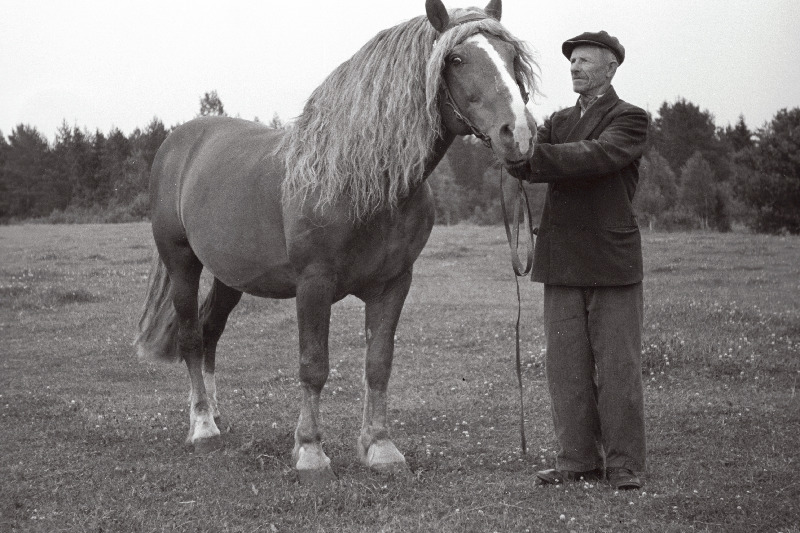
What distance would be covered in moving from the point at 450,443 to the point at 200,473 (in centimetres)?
193

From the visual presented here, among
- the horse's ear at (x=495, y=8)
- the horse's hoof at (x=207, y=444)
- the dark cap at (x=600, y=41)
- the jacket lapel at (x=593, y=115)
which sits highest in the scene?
the horse's ear at (x=495, y=8)

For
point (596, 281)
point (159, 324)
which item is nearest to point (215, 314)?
point (159, 324)

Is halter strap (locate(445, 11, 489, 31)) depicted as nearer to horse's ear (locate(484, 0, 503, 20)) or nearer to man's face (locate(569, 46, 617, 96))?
horse's ear (locate(484, 0, 503, 20))

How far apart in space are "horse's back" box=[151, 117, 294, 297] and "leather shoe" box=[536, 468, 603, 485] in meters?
2.15

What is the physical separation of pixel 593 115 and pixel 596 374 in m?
1.73

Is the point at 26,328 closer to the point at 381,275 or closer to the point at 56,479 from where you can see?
the point at 56,479

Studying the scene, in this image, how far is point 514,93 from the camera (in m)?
3.93

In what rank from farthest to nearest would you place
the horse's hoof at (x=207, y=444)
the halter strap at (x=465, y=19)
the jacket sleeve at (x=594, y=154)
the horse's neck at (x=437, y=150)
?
the horse's hoof at (x=207, y=444)
the horse's neck at (x=437, y=150)
the jacket sleeve at (x=594, y=154)
the halter strap at (x=465, y=19)

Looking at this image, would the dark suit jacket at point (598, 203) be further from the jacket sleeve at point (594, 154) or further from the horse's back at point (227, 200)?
the horse's back at point (227, 200)

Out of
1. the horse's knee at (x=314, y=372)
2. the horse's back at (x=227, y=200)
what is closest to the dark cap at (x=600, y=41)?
the horse's back at (x=227, y=200)

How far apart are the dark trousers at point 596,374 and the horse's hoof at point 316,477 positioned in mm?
1532

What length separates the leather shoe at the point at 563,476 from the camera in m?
4.81

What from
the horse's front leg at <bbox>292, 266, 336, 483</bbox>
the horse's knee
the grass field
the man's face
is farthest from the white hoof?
the man's face

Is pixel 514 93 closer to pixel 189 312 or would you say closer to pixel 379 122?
pixel 379 122
